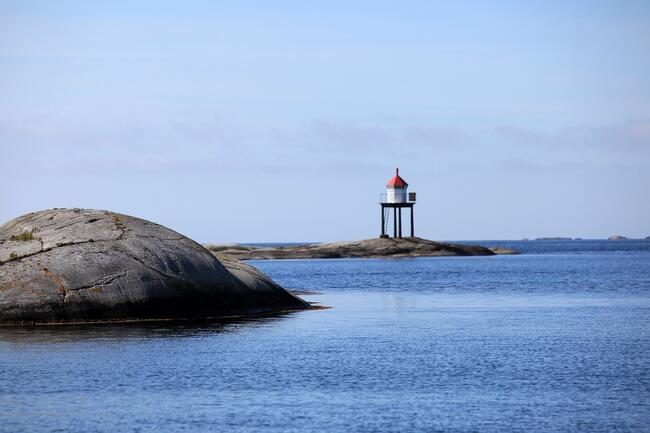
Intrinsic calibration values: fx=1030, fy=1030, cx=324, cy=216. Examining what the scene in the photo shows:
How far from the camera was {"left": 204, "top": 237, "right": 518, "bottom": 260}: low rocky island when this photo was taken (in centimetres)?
13100

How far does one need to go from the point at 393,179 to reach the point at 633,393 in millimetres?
111355

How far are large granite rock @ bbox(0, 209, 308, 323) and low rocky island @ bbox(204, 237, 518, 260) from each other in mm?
92846

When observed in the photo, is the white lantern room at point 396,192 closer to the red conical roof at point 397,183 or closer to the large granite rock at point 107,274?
the red conical roof at point 397,183

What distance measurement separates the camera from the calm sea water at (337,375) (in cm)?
1673

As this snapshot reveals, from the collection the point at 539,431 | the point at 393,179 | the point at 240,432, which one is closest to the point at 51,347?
the point at 240,432

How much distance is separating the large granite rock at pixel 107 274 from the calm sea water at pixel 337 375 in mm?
1447

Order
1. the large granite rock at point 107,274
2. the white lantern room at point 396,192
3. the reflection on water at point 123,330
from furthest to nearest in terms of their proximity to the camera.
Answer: the white lantern room at point 396,192, the large granite rock at point 107,274, the reflection on water at point 123,330

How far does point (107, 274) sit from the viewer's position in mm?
31859

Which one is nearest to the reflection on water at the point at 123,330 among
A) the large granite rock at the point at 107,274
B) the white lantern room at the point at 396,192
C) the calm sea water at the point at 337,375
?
the calm sea water at the point at 337,375

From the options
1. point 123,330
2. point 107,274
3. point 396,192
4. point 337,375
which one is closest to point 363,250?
point 396,192

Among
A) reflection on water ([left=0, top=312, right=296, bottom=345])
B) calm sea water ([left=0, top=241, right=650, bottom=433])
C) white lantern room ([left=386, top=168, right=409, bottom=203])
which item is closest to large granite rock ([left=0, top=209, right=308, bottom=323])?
reflection on water ([left=0, top=312, right=296, bottom=345])

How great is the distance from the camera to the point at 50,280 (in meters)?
31.3

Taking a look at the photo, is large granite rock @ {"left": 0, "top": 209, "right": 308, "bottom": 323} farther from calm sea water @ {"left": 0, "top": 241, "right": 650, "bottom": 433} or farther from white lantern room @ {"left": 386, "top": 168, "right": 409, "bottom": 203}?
white lantern room @ {"left": 386, "top": 168, "right": 409, "bottom": 203}

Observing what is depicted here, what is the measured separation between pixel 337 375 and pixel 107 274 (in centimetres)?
1257
